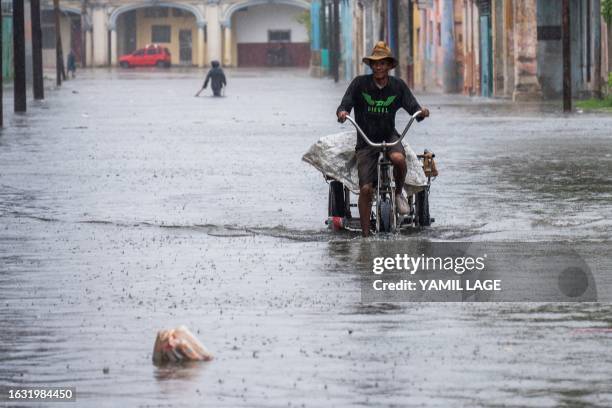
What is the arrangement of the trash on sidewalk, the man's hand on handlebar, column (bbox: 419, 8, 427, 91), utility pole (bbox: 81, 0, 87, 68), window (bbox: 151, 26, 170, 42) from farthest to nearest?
1. window (bbox: 151, 26, 170, 42)
2. utility pole (bbox: 81, 0, 87, 68)
3. column (bbox: 419, 8, 427, 91)
4. the man's hand on handlebar
5. the trash on sidewalk

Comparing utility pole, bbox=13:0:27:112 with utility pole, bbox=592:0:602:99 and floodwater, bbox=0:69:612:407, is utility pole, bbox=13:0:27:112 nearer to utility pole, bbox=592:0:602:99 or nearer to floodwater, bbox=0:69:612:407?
floodwater, bbox=0:69:612:407

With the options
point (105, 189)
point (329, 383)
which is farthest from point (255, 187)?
point (329, 383)

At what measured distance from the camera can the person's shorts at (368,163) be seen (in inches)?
547

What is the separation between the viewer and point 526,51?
4372 centimetres

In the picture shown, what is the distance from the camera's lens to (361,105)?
46.4 feet

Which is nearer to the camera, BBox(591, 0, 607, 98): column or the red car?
BBox(591, 0, 607, 98): column

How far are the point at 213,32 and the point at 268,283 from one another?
103692 mm

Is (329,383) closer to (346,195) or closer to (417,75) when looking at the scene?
(346,195)

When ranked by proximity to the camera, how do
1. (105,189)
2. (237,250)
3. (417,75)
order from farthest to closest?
(417,75) < (105,189) < (237,250)

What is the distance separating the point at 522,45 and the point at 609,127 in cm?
1436

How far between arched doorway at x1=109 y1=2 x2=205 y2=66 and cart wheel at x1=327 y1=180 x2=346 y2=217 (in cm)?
10194

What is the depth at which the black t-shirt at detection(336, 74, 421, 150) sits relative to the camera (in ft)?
46.1

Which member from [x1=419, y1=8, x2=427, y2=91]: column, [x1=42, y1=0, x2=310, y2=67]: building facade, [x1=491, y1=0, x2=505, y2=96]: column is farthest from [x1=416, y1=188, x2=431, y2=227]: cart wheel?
[x1=42, y1=0, x2=310, y2=67]: building facade

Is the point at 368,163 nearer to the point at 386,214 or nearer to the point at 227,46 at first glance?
the point at 386,214
